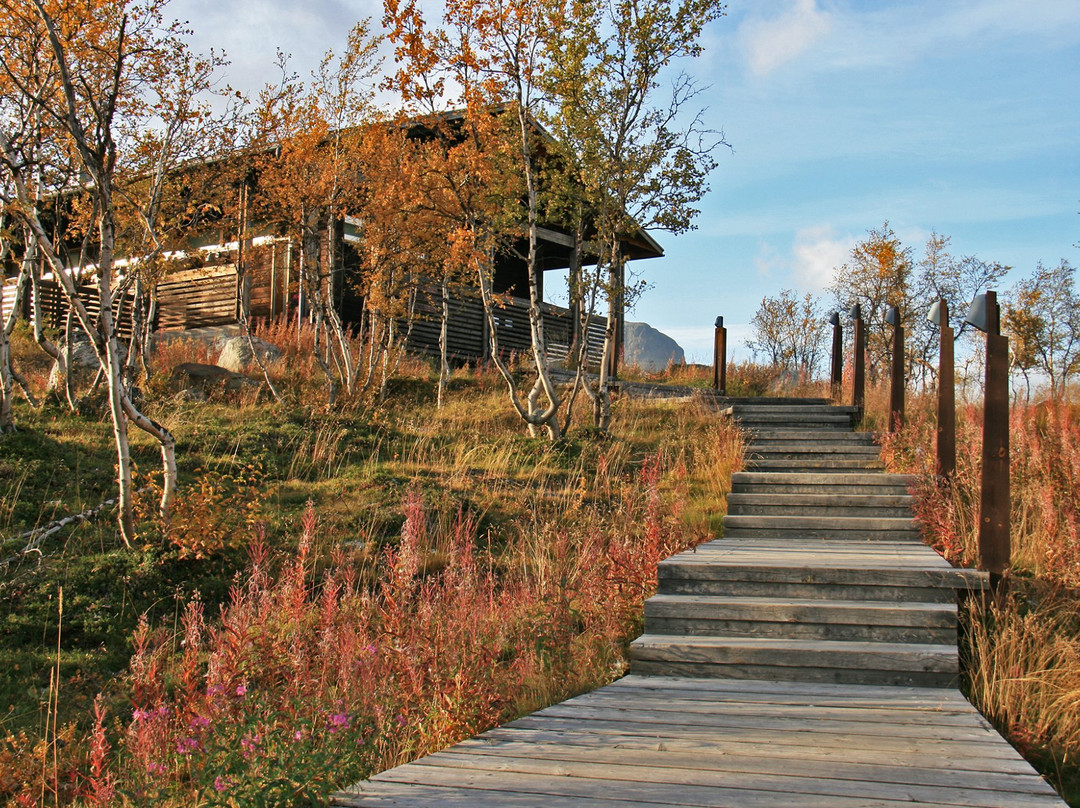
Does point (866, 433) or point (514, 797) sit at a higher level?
point (866, 433)

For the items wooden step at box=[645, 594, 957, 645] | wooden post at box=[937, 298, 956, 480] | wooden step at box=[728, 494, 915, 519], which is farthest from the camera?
wooden step at box=[728, 494, 915, 519]

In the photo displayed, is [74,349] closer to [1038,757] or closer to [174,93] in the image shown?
[174,93]

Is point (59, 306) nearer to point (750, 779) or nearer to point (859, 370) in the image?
point (859, 370)

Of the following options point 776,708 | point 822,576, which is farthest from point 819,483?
point 776,708

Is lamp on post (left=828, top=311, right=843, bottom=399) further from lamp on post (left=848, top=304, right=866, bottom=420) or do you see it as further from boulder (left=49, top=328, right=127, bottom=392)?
boulder (left=49, top=328, right=127, bottom=392)

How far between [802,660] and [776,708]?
79cm

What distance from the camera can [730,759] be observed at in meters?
3.41

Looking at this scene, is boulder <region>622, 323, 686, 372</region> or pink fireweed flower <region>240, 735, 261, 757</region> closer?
pink fireweed flower <region>240, 735, 261, 757</region>

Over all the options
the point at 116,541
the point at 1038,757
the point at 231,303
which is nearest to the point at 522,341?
the point at 231,303

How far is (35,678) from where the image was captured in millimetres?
5539

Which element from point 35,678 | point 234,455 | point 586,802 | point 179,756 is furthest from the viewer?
point 234,455

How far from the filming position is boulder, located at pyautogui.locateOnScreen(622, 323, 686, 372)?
20891 millimetres

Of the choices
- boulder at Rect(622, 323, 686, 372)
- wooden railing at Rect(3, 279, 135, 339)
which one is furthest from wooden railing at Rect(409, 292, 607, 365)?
wooden railing at Rect(3, 279, 135, 339)

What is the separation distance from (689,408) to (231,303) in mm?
10282
